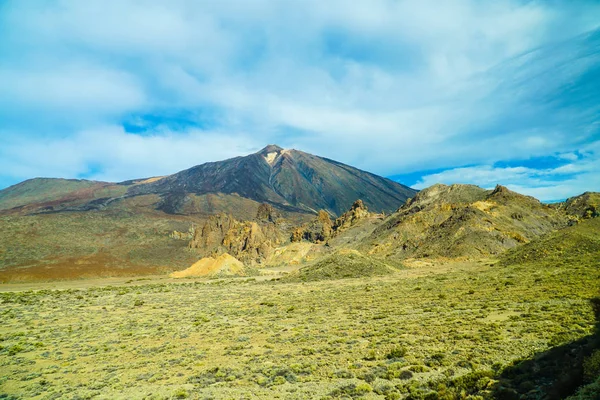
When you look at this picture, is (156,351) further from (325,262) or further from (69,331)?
(325,262)

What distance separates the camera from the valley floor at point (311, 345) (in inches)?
501

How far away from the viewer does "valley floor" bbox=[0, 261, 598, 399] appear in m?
12.7

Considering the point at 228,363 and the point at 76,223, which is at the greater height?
the point at 76,223

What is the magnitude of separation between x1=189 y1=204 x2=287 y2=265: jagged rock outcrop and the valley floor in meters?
78.9

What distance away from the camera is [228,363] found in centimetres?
1653

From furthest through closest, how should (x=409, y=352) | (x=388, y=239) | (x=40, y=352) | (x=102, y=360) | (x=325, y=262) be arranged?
1. (x=388, y=239)
2. (x=325, y=262)
3. (x=40, y=352)
4. (x=102, y=360)
5. (x=409, y=352)

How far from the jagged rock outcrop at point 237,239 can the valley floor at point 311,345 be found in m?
78.9

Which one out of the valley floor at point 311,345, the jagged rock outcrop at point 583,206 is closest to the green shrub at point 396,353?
the valley floor at point 311,345

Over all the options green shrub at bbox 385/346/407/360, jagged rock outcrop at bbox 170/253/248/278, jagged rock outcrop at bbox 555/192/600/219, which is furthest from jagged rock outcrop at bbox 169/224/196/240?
green shrub at bbox 385/346/407/360

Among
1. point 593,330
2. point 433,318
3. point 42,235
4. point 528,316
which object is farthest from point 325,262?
point 42,235

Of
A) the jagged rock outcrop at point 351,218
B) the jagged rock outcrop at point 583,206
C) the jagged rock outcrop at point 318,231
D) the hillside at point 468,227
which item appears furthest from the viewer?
the jagged rock outcrop at point 318,231

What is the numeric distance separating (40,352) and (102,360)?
527cm

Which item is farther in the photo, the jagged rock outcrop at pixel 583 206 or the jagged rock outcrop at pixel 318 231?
the jagged rock outcrop at pixel 318 231

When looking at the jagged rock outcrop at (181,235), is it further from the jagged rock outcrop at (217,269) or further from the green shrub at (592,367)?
the green shrub at (592,367)
